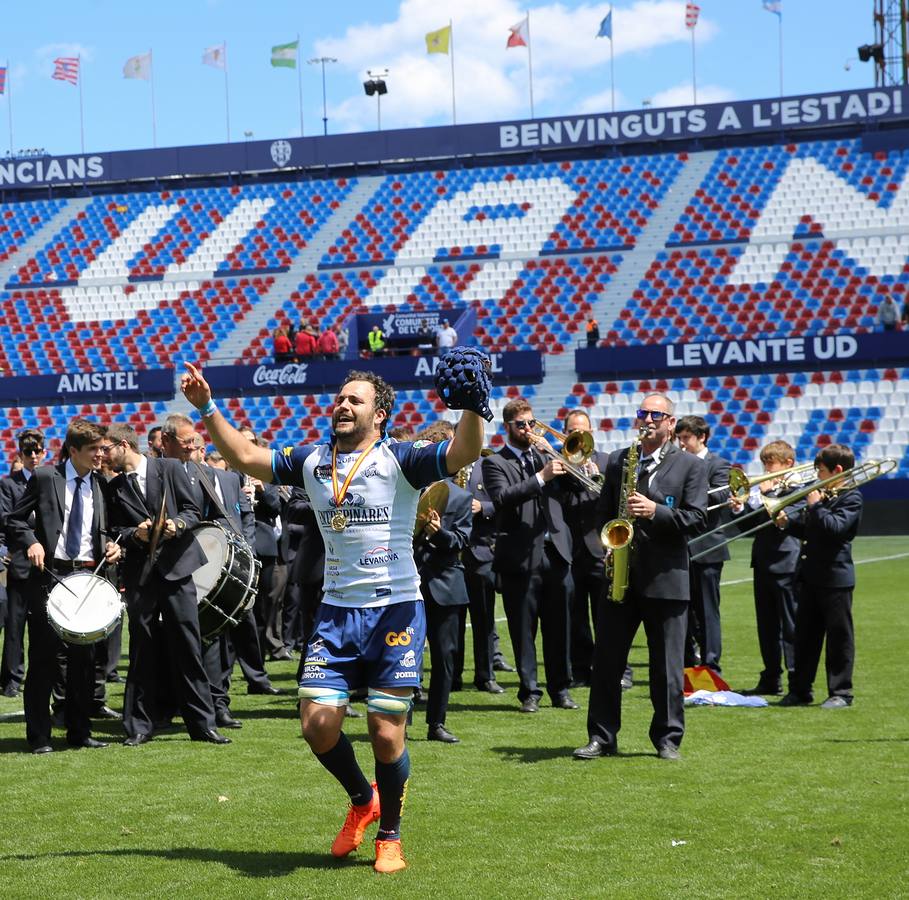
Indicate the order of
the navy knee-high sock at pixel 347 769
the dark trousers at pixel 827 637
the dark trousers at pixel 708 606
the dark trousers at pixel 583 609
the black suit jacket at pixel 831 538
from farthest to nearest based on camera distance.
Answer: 1. the dark trousers at pixel 708 606
2. the dark trousers at pixel 583 609
3. the dark trousers at pixel 827 637
4. the black suit jacket at pixel 831 538
5. the navy knee-high sock at pixel 347 769

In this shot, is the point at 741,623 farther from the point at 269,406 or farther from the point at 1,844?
the point at 269,406

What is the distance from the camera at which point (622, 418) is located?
3219cm

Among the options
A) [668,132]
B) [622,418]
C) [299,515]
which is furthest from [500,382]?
[299,515]

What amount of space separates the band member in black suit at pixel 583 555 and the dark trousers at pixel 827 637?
5.01 feet

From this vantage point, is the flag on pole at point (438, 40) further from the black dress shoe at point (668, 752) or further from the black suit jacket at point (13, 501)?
the black dress shoe at point (668, 752)

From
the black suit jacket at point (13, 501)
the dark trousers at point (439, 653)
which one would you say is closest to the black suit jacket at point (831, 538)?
the dark trousers at point (439, 653)

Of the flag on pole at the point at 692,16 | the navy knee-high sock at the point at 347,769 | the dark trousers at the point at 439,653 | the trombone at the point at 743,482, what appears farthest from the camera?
the flag on pole at the point at 692,16

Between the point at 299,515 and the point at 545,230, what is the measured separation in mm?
27715

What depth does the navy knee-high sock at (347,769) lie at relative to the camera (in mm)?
5746

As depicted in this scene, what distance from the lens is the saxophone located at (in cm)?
769

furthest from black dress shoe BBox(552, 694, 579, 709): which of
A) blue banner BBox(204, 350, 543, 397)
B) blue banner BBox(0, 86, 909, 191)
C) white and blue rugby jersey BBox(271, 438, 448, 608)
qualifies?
blue banner BBox(0, 86, 909, 191)

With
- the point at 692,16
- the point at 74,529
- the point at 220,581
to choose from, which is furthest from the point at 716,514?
the point at 692,16

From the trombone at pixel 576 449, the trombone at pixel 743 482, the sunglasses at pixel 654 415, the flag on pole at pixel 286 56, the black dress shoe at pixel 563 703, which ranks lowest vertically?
the black dress shoe at pixel 563 703

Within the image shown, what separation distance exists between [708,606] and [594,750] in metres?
3.41
